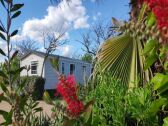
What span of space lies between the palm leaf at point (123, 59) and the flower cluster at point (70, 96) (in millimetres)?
2196

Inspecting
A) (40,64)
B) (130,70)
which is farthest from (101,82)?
(40,64)

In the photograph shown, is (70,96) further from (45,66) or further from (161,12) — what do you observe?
(45,66)

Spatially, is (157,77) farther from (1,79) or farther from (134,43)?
(134,43)

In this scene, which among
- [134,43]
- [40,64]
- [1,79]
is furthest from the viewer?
[40,64]

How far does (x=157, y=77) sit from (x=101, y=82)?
5.02 ft

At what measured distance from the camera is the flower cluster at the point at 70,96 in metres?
1.64

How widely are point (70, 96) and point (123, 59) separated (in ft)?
8.32

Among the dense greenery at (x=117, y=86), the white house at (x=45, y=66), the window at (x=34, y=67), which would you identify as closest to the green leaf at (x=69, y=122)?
the dense greenery at (x=117, y=86)

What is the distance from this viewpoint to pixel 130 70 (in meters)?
4.07

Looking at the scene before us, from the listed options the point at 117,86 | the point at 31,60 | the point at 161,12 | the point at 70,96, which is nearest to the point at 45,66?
the point at 31,60

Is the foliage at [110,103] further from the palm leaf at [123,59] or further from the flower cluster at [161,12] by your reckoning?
the flower cluster at [161,12]

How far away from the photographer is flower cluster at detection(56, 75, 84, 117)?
164cm

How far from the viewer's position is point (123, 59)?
4.14 meters

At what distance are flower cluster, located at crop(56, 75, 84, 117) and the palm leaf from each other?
220 cm
